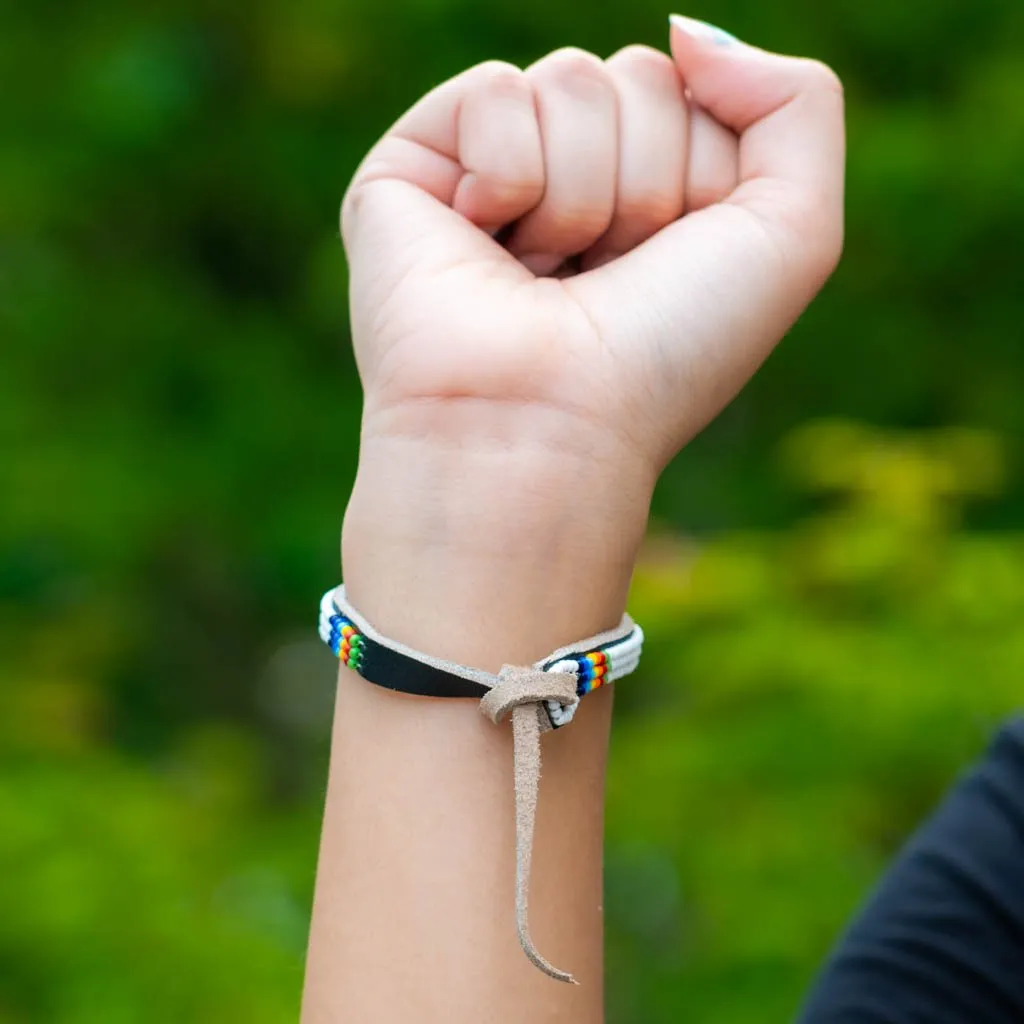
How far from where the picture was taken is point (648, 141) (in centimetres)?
116

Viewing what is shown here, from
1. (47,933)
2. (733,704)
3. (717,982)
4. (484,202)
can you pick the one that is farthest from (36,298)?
(484,202)

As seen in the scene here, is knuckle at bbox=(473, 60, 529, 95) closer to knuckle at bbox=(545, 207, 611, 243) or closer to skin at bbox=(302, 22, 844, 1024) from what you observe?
skin at bbox=(302, 22, 844, 1024)

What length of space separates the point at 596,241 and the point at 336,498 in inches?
89.7

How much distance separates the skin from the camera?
999 mm

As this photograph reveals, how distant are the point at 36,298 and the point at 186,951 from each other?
2.02 metres

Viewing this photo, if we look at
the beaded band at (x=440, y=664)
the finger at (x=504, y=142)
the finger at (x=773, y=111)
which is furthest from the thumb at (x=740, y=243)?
the beaded band at (x=440, y=664)

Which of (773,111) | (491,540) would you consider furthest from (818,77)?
(491,540)

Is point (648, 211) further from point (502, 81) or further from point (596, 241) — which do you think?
point (502, 81)

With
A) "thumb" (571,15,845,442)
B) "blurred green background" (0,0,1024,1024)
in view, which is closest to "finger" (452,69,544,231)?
"thumb" (571,15,845,442)

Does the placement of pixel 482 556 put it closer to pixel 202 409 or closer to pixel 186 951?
pixel 186 951

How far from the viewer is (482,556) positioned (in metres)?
1.03

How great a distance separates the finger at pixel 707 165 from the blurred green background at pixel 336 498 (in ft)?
4.27

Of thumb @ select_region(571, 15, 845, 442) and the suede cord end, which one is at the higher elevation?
thumb @ select_region(571, 15, 845, 442)

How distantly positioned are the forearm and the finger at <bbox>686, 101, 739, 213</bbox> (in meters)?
0.29
